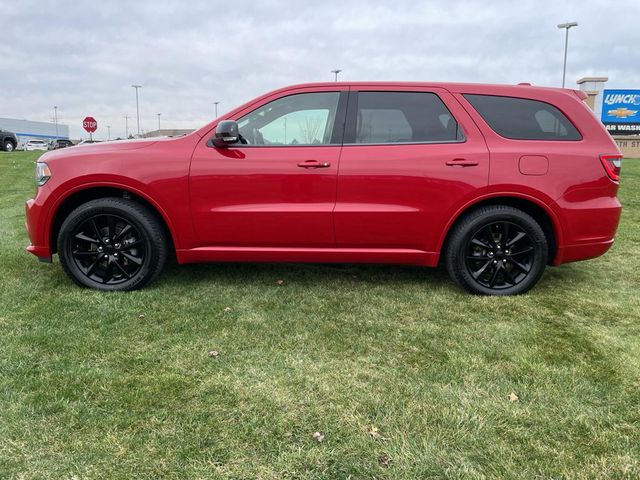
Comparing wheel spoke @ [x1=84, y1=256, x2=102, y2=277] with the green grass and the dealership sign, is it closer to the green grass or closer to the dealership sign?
the green grass

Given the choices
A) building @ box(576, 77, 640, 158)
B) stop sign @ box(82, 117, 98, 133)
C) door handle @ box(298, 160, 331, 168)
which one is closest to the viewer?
door handle @ box(298, 160, 331, 168)

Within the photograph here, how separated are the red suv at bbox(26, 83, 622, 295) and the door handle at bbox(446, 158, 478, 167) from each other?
1cm

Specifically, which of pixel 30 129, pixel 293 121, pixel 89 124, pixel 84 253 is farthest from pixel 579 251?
pixel 30 129

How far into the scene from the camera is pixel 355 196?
3883mm

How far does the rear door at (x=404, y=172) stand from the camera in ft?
12.7

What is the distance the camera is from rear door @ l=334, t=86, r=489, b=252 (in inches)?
152

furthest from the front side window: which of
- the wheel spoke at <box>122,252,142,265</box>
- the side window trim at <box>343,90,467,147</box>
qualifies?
the wheel spoke at <box>122,252,142,265</box>

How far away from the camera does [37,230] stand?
4008 mm

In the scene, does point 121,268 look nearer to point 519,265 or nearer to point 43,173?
point 43,173

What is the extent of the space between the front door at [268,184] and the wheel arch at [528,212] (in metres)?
0.99

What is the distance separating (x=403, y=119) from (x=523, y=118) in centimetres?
98

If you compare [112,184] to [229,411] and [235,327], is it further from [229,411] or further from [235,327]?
[229,411]

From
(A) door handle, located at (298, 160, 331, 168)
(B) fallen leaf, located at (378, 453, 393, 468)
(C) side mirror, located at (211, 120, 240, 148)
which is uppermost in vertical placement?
(C) side mirror, located at (211, 120, 240, 148)

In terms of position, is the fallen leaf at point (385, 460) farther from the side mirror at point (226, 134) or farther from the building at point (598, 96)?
the building at point (598, 96)
